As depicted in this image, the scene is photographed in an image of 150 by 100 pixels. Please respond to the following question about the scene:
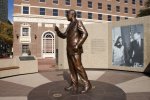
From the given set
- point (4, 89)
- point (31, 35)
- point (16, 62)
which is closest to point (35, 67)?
point (16, 62)

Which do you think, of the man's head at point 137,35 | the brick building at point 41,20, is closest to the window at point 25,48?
the brick building at point 41,20

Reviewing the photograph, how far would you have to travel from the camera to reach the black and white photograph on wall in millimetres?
12586

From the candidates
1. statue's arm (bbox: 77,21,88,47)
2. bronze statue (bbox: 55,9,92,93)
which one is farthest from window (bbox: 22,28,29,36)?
statue's arm (bbox: 77,21,88,47)

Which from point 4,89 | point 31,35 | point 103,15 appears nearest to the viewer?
point 4,89

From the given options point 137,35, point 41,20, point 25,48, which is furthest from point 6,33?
point 137,35

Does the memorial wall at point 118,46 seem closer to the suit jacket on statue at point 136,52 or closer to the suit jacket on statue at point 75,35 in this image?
the suit jacket on statue at point 136,52

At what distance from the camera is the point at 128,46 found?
1327 cm

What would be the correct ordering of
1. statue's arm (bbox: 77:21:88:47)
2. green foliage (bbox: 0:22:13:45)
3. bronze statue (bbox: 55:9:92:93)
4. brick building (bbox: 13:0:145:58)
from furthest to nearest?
green foliage (bbox: 0:22:13:45), brick building (bbox: 13:0:145:58), bronze statue (bbox: 55:9:92:93), statue's arm (bbox: 77:21:88:47)

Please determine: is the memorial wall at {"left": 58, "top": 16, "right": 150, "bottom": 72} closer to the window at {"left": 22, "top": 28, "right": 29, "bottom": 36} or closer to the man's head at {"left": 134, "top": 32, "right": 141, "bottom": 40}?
the man's head at {"left": 134, "top": 32, "right": 141, "bottom": 40}

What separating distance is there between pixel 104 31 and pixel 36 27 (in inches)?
862

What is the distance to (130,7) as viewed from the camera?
1720 inches

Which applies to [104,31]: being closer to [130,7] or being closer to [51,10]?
[51,10]

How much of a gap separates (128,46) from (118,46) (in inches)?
34.5

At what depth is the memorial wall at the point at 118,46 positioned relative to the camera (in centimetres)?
1242
